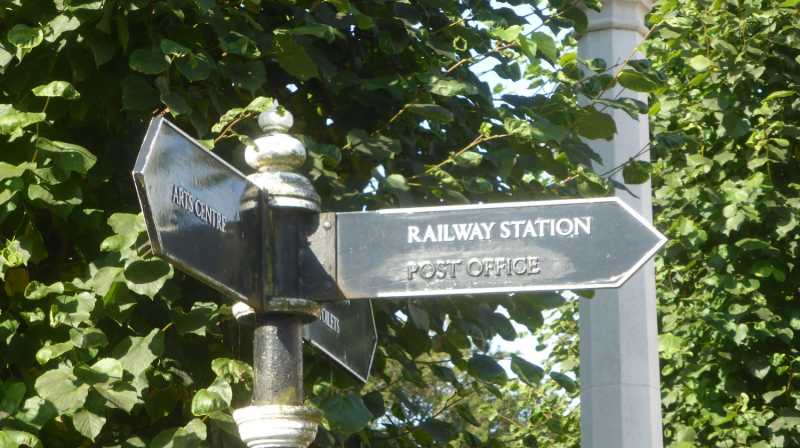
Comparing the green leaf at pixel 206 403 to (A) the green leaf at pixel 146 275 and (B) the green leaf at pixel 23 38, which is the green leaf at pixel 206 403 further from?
(B) the green leaf at pixel 23 38

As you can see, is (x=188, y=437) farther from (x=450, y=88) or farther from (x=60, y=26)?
(x=450, y=88)

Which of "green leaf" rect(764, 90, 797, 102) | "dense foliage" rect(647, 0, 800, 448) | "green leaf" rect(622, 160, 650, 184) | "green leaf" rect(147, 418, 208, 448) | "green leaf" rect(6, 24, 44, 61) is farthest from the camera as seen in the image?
"dense foliage" rect(647, 0, 800, 448)

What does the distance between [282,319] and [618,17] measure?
4.21 m

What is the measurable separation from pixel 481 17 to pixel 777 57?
14.1ft

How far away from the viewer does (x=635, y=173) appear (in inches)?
174

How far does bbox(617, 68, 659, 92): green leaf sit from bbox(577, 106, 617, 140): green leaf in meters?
0.13

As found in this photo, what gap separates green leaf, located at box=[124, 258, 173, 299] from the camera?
3.16m

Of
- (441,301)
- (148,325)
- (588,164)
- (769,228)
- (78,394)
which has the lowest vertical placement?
(78,394)

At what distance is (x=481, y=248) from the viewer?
2.33 metres

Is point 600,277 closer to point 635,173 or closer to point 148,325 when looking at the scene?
point 148,325

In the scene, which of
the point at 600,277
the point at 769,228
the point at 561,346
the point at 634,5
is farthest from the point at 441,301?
the point at 561,346

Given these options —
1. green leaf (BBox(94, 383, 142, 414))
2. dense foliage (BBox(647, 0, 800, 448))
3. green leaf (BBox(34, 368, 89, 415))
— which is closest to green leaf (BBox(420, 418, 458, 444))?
green leaf (BBox(94, 383, 142, 414))

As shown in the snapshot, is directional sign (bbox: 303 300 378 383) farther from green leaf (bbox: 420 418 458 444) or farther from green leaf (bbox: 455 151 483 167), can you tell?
green leaf (bbox: 420 418 458 444)

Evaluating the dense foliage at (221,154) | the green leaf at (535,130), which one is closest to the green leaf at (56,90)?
the dense foliage at (221,154)
